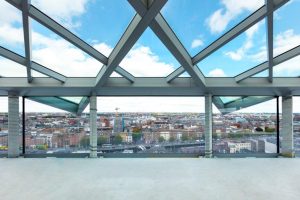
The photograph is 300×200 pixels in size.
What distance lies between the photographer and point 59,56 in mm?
5039

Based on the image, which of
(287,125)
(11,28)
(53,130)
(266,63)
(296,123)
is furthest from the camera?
(53,130)

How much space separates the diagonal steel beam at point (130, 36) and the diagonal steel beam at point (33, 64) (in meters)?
1.19

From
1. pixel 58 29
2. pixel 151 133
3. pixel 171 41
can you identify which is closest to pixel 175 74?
pixel 171 41

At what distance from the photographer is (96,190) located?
147 inches

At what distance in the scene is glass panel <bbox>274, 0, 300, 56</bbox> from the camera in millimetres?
3707

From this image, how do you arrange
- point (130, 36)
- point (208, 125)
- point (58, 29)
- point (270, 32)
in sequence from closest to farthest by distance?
point (130, 36) < point (58, 29) < point (270, 32) < point (208, 125)

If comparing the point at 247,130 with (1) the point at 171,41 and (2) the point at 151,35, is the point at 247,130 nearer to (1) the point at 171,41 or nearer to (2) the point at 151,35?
(1) the point at 171,41

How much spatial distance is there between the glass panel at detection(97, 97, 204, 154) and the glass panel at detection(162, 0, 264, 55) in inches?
140

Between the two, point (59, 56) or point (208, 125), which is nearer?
point (59, 56)

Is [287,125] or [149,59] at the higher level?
[149,59]

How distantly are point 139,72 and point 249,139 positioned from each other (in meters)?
4.79

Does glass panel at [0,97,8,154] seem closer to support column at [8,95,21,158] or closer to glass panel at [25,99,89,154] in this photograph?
support column at [8,95,21,158]

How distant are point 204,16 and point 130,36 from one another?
58.1 inches

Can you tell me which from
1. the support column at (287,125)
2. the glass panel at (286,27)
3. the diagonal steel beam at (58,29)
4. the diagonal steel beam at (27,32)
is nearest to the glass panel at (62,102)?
the diagonal steel beam at (27,32)
